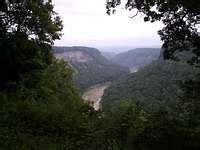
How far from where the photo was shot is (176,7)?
10844 millimetres

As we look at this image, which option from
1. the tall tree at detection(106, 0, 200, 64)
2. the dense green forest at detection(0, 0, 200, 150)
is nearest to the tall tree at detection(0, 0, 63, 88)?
the dense green forest at detection(0, 0, 200, 150)

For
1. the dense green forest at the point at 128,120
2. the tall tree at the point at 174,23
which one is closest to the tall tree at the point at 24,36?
the dense green forest at the point at 128,120

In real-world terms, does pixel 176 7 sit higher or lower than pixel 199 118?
higher

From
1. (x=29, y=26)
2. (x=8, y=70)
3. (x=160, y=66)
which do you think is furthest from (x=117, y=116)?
(x=160, y=66)

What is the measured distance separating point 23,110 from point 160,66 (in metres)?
125

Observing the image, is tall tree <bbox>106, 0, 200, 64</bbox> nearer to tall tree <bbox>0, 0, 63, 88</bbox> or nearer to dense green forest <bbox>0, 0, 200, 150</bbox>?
dense green forest <bbox>0, 0, 200, 150</bbox>

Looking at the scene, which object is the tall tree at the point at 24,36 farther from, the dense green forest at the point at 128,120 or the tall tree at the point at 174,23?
the tall tree at the point at 174,23

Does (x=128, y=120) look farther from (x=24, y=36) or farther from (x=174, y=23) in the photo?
(x=24, y=36)

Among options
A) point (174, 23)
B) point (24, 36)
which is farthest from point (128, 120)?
point (24, 36)

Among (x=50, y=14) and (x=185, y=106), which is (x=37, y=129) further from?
(x=50, y=14)

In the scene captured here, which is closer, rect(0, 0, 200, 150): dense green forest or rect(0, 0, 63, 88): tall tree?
rect(0, 0, 200, 150): dense green forest

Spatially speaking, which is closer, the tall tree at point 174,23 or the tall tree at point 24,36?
the tall tree at point 174,23

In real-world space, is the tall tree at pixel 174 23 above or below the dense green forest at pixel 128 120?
above

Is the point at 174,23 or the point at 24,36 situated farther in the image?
the point at 24,36
